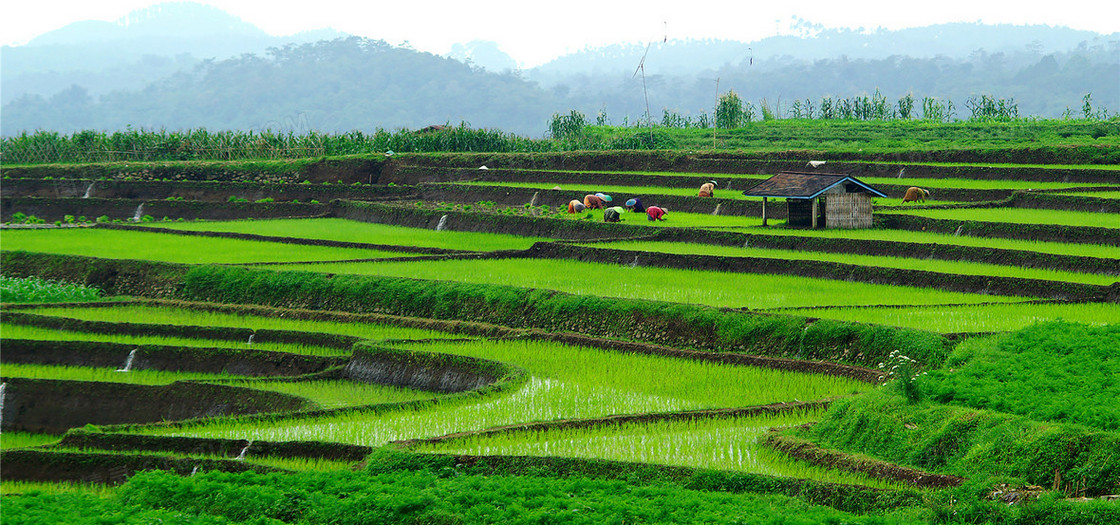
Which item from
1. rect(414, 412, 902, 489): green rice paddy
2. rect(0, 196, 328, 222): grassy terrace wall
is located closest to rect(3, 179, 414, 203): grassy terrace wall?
rect(0, 196, 328, 222): grassy terrace wall

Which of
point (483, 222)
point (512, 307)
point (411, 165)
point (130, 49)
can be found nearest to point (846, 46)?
point (130, 49)

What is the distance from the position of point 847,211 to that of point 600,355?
954cm

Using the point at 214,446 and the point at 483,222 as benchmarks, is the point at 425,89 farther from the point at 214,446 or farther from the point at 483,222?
the point at 214,446

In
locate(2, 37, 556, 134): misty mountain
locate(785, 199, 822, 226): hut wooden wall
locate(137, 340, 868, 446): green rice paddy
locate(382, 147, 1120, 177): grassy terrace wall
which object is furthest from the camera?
locate(2, 37, 556, 134): misty mountain

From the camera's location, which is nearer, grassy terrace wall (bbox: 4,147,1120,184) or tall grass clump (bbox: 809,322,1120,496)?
tall grass clump (bbox: 809,322,1120,496)

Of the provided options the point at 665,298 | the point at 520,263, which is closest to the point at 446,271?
the point at 520,263

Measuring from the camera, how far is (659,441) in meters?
9.07

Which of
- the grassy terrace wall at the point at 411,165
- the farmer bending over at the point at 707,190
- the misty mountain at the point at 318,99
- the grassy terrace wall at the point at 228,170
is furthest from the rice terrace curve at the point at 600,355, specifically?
the misty mountain at the point at 318,99

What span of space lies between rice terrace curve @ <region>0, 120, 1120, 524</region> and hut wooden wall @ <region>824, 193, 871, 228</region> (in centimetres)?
7

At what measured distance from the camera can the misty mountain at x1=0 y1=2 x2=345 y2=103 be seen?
12275cm

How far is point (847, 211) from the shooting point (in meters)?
21.0

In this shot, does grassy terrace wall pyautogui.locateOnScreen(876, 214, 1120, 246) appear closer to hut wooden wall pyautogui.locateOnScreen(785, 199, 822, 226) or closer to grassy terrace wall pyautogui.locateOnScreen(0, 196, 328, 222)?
hut wooden wall pyautogui.locateOnScreen(785, 199, 822, 226)

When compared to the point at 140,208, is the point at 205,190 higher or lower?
higher

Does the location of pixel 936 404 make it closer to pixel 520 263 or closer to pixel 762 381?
pixel 762 381
